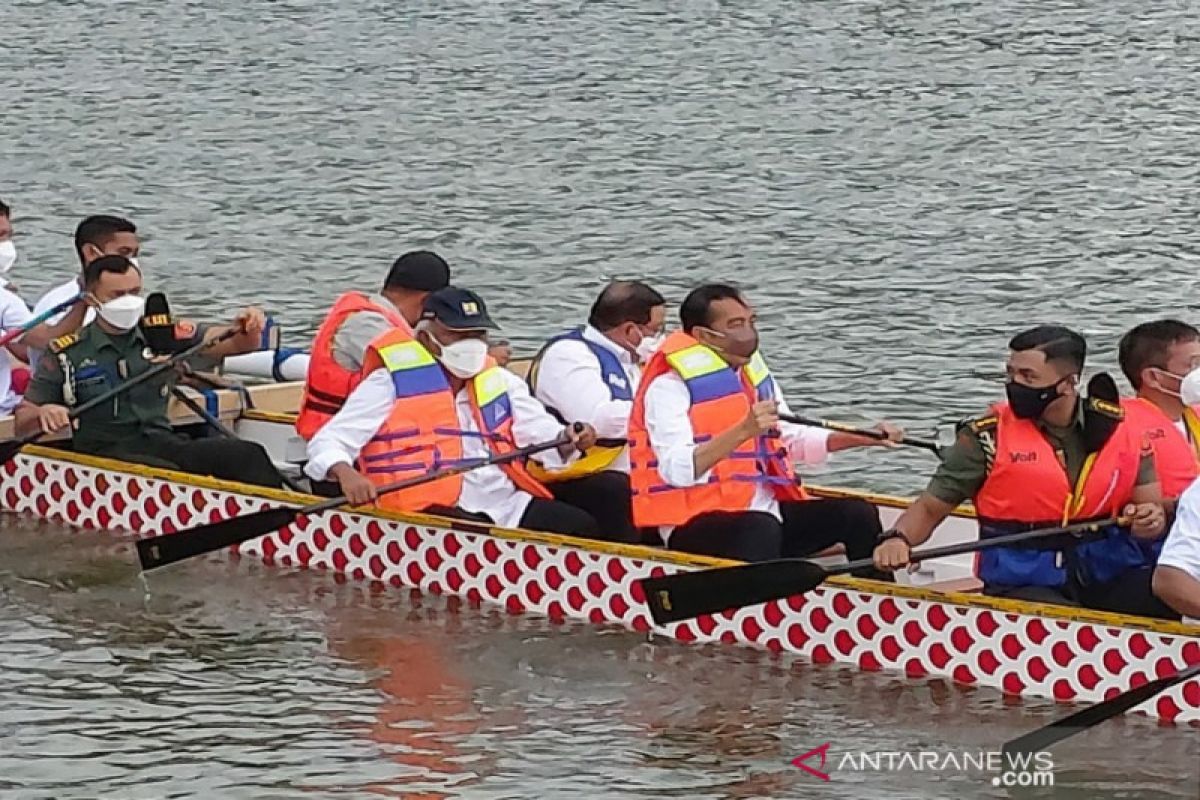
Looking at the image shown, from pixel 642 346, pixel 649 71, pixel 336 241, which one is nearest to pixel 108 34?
pixel 649 71

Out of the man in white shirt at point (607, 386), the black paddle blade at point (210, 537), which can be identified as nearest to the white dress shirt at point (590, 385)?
the man in white shirt at point (607, 386)

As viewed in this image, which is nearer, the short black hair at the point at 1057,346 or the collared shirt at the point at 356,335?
the short black hair at the point at 1057,346

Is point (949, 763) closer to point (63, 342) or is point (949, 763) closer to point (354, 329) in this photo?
point (354, 329)

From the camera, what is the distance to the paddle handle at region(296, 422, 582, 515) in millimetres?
9916

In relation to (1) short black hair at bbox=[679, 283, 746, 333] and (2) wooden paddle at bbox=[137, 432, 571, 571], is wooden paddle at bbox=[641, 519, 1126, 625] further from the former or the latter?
(2) wooden paddle at bbox=[137, 432, 571, 571]

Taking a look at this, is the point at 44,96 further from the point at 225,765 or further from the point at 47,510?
the point at 225,765

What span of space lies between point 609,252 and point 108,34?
1372cm

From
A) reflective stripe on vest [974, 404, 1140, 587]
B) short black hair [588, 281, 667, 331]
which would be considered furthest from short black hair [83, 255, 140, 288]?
reflective stripe on vest [974, 404, 1140, 587]

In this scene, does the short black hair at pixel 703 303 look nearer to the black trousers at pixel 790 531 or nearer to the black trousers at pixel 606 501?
the black trousers at pixel 790 531

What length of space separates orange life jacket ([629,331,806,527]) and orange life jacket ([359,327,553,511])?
798 mm

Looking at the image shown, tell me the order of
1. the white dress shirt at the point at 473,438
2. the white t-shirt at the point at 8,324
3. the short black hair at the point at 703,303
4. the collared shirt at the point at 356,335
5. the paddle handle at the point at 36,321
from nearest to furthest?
the short black hair at the point at 703,303 < the white dress shirt at the point at 473,438 < the collared shirt at the point at 356,335 < the paddle handle at the point at 36,321 < the white t-shirt at the point at 8,324

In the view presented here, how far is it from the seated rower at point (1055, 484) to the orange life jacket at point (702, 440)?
98cm

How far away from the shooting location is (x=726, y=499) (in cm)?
938

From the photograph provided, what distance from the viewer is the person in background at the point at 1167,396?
28.1 feet
